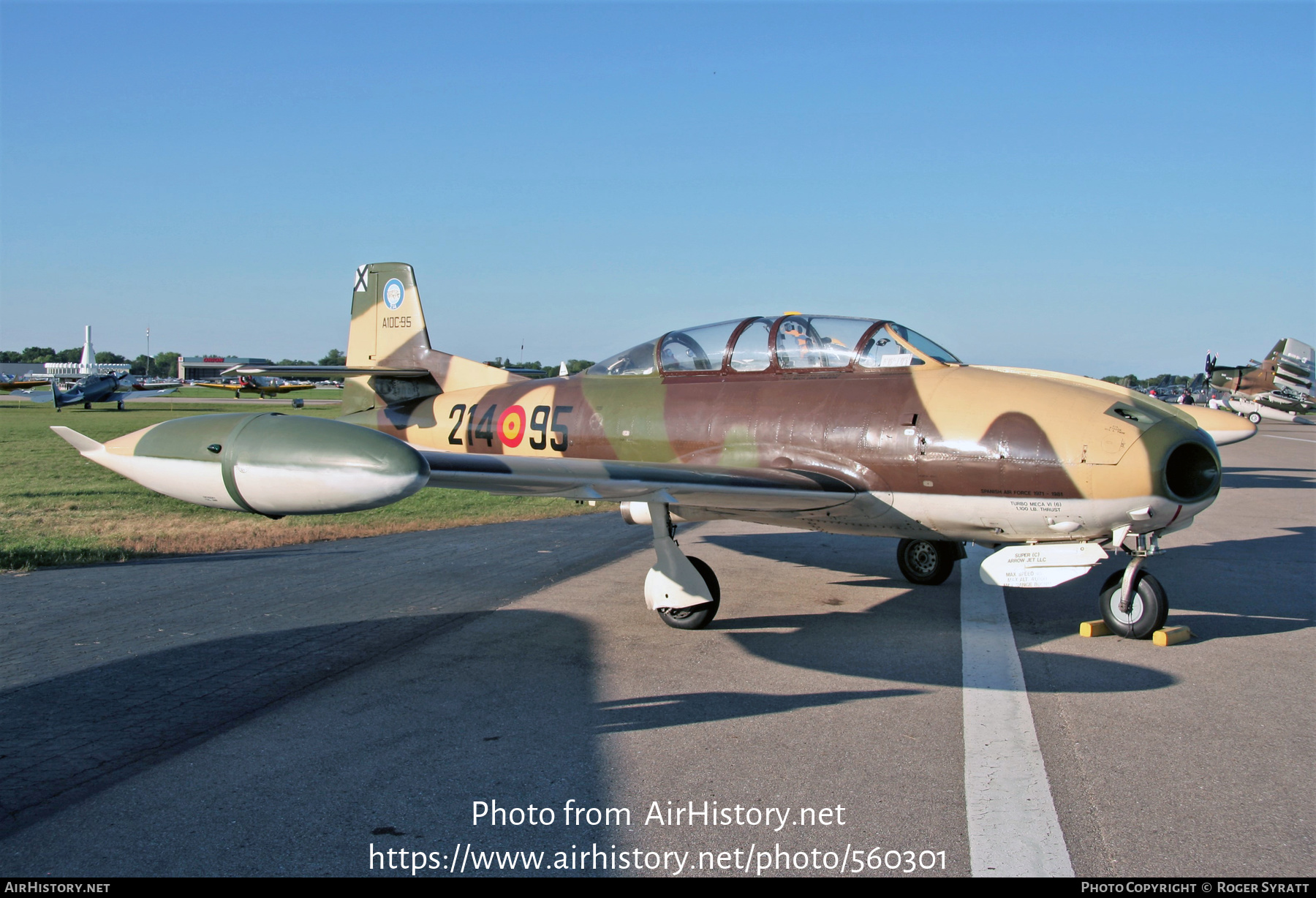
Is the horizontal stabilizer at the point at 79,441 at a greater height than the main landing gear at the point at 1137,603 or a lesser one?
greater

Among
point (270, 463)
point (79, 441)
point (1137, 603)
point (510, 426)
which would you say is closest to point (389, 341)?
point (510, 426)

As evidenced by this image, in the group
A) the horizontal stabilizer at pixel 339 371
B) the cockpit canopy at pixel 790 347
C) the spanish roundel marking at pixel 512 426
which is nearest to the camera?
the cockpit canopy at pixel 790 347

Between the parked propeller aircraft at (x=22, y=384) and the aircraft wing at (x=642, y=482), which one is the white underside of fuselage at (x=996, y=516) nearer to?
the aircraft wing at (x=642, y=482)

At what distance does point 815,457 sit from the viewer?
7.19 meters

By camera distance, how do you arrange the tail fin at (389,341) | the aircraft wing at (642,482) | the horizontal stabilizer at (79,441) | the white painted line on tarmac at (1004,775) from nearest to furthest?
the white painted line on tarmac at (1004,775), the horizontal stabilizer at (79,441), the aircraft wing at (642,482), the tail fin at (389,341)

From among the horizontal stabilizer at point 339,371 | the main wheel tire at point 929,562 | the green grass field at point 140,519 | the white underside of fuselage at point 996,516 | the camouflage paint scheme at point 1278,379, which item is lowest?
the green grass field at point 140,519

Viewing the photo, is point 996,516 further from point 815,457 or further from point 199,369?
point 199,369

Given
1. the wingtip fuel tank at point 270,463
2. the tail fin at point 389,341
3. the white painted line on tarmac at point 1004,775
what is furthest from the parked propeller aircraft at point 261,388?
the white painted line on tarmac at point 1004,775

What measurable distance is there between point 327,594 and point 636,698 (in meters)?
3.92

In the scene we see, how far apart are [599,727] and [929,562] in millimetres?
5240

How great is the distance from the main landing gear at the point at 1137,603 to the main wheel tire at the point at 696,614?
10.1 ft

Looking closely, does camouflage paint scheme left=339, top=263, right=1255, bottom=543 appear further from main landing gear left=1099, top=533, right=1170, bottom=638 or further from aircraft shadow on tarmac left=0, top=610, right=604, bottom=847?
aircraft shadow on tarmac left=0, top=610, right=604, bottom=847

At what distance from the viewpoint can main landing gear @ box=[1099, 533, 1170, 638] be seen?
650 cm

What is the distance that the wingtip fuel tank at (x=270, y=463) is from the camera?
447 centimetres
